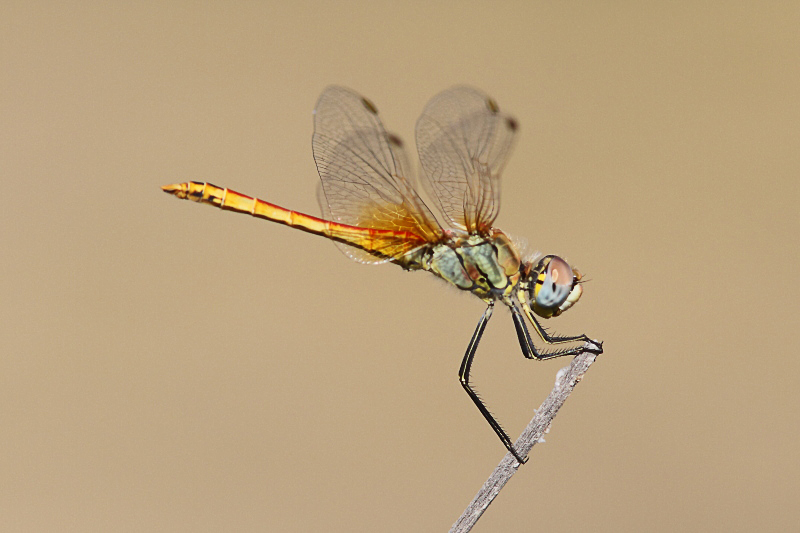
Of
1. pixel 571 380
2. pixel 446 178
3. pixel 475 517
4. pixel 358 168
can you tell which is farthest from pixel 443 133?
pixel 475 517

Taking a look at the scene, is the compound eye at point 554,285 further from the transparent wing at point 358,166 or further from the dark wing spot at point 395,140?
the dark wing spot at point 395,140

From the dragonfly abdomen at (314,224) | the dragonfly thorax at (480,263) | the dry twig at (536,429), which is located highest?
the dragonfly abdomen at (314,224)

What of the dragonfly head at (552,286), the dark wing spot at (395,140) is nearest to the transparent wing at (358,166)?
the dark wing spot at (395,140)

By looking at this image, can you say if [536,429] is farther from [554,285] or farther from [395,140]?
[395,140]

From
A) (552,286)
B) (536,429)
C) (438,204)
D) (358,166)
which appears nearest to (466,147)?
(438,204)

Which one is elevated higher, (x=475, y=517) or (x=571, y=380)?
(x=571, y=380)

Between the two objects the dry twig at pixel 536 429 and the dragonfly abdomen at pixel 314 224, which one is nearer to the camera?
the dry twig at pixel 536 429

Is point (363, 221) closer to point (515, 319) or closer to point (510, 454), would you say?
point (515, 319)
